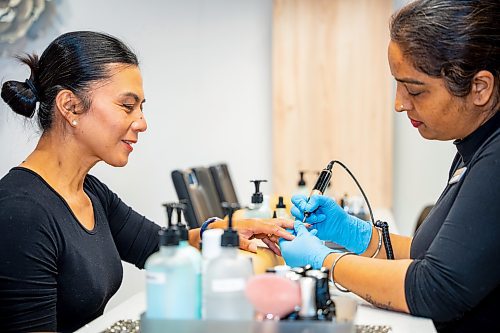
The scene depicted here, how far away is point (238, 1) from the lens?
499 cm

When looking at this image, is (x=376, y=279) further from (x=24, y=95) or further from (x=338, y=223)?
(x=24, y=95)

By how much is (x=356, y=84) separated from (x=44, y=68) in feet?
10.1

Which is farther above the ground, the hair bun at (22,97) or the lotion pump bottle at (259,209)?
the hair bun at (22,97)

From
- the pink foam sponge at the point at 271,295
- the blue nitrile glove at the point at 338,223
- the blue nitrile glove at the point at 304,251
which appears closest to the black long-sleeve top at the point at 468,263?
the blue nitrile glove at the point at 304,251

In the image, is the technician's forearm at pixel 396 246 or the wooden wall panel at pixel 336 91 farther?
the wooden wall panel at pixel 336 91

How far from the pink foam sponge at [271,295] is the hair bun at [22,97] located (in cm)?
94

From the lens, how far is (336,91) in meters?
4.62

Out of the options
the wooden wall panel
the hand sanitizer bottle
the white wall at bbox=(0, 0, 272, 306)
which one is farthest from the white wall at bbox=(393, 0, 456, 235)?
the hand sanitizer bottle

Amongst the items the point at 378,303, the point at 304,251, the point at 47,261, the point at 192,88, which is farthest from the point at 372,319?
the point at 192,88

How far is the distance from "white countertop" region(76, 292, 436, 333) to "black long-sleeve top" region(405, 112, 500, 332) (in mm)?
28

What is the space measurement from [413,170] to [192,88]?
65.4 inches

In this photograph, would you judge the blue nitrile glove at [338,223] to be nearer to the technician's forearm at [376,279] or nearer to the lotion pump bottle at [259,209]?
the lotion pump bottle at [259,209]

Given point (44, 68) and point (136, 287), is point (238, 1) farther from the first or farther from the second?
point (44, 68)

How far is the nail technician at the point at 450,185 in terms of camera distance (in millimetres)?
1369
